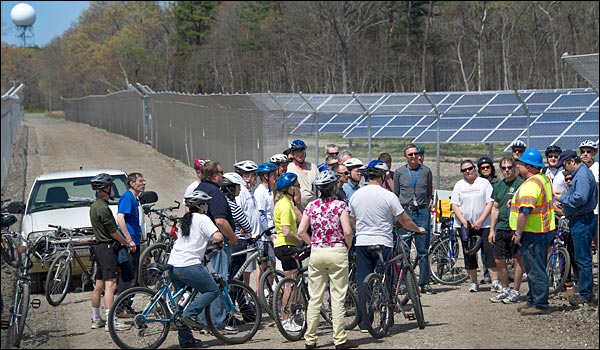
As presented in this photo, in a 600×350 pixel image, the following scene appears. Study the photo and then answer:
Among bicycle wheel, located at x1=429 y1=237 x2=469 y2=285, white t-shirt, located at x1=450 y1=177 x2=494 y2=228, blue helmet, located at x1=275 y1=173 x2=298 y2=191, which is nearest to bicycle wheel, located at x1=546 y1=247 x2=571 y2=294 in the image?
white t-shirt, located at x1=450 y1=177 x2=494 y2=228

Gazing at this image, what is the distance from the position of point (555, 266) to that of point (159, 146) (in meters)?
28.1

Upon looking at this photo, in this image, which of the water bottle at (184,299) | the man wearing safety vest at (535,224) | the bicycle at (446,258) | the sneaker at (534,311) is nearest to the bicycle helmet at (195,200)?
the water bottle at (184,299)

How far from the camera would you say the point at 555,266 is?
11789 mm

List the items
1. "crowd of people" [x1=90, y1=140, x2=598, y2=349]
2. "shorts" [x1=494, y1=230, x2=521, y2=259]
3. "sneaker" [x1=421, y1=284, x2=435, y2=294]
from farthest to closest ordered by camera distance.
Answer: "sneaker" [x1=421, y1=284, x2=435, y2=294], "shorts" [x1=494, y1=230, x2=521, y2=259], "crowd of people" [x1=90, y1=140, x2=598, y2=349]

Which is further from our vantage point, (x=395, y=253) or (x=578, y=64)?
(x=395, y=253)

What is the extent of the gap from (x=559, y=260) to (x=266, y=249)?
3812 millimetres

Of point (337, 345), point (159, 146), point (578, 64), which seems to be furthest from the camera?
point (159, 146)

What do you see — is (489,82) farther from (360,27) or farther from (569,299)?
(569,299)

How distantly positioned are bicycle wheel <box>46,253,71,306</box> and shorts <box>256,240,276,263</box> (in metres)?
2.96

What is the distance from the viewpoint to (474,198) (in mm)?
11883

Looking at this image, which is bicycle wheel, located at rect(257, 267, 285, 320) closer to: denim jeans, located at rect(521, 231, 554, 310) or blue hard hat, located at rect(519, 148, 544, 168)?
denim jeans, located at rect(521, 231, 554, 310)

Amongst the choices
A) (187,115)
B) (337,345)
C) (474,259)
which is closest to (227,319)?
(337,345)

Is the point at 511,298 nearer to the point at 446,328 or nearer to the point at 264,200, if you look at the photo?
the point at 446,328

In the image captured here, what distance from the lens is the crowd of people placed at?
8812 millimetres
